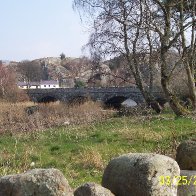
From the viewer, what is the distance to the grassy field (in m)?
9.64

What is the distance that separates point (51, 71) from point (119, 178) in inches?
5980

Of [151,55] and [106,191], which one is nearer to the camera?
[106,191]

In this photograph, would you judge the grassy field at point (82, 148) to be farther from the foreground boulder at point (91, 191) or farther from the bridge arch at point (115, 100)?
the bridge arch at point (115, 100)

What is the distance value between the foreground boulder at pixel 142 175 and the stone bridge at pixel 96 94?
44514 millimetres

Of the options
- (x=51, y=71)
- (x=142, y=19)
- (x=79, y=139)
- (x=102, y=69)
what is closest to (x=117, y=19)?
(x=142, y=19)

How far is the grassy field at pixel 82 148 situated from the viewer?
9.64 m

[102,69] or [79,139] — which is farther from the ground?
[102,69]

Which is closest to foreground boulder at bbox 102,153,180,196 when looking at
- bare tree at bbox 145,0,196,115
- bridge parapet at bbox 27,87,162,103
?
bare tree at bbox 145,0,196,115

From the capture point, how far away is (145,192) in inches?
203

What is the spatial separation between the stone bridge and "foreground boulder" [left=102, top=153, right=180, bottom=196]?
4451 centimetres

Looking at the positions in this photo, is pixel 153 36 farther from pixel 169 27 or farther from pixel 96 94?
pixel 96 94

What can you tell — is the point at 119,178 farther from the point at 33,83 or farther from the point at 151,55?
the point at 33,83

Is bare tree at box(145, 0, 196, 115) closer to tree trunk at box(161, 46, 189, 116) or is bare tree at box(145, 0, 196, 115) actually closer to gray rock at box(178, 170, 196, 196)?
tree trunk at box(161, 46, 189, 116)
